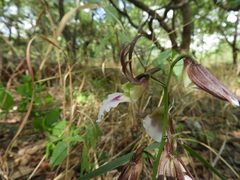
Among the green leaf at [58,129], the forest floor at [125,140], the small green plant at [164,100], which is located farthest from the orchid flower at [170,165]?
the green leaf at [58,129]

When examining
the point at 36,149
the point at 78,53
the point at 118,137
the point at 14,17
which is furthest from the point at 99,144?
the point at 14,17

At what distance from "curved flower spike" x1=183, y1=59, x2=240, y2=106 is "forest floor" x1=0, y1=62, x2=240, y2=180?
456mm

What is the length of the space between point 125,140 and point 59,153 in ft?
1.39

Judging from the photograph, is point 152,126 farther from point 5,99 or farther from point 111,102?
point 5,99

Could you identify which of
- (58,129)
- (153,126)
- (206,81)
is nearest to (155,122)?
(153,126)

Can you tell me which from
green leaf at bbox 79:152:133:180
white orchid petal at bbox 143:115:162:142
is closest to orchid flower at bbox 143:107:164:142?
white orchid petal at bbox 143:115:162:142

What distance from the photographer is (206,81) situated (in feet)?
1.42

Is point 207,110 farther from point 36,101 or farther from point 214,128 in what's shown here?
point 36,101

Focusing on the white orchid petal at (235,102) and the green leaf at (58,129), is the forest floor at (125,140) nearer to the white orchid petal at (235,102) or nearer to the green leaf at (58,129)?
the green leaf at (58,129)

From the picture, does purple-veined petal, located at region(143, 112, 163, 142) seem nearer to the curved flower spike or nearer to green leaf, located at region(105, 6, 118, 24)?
the curved flower spike

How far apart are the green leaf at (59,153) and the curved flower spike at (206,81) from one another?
1.67 ft

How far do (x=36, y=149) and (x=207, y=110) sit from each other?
1101 millimetres

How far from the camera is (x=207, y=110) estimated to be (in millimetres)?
1682

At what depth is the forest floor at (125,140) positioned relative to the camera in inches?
40.1
